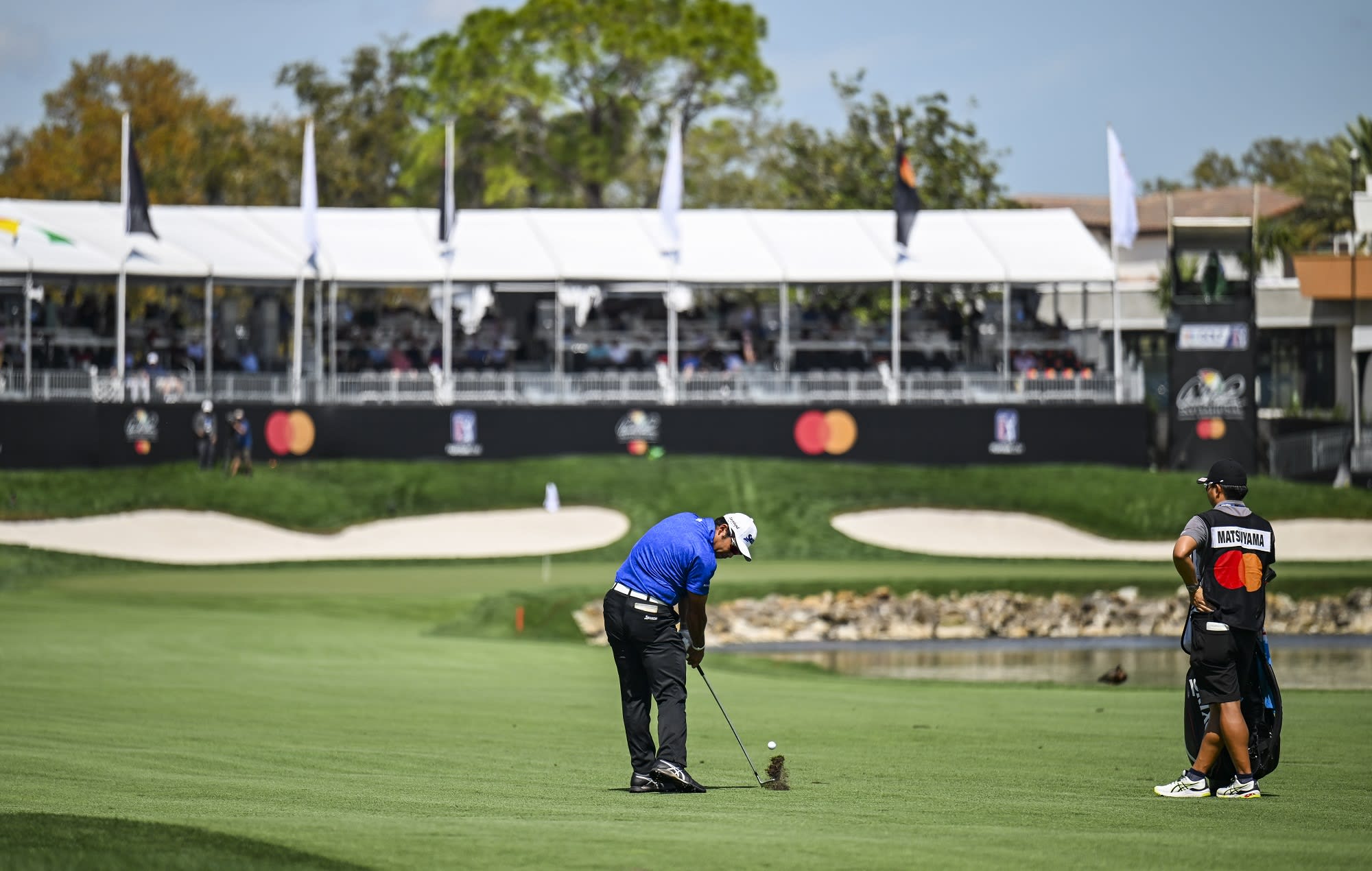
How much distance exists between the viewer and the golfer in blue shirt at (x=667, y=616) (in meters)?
10.5

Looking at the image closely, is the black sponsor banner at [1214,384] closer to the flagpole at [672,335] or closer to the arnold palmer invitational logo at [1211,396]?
the arnold palmer invitational logo at [1211,396]

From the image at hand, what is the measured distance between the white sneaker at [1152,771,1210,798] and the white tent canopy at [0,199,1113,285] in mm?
36567

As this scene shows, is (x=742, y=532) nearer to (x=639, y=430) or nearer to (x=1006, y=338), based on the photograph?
(x=639, y=430)

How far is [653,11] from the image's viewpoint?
65938 millimetres

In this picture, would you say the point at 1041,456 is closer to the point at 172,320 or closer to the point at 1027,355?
the point at 1027,355

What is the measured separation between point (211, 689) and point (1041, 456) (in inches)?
1248

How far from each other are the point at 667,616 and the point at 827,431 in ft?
116

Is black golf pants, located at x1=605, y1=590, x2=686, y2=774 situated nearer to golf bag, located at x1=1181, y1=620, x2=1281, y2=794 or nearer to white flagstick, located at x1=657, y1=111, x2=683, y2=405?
golf bag, located at x1=1181, y1=620, x2=1281, y2=794

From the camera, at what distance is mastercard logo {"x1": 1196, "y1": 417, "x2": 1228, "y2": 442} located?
45.3 metres

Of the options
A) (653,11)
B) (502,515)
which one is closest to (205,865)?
(502,515)

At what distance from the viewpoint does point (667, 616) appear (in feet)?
34.9

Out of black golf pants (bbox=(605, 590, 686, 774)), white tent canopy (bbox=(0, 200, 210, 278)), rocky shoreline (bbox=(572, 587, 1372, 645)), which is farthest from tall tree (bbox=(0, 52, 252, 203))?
black golf pants (bbox=(605, 590, 686, 774))

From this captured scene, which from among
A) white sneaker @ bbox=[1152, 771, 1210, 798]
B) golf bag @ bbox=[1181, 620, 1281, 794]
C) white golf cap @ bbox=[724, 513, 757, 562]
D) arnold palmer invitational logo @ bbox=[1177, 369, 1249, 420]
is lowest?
white sneaker @ bbox=[1152, 771, 1210, 798]

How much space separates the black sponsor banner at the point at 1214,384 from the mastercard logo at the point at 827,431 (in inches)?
333
